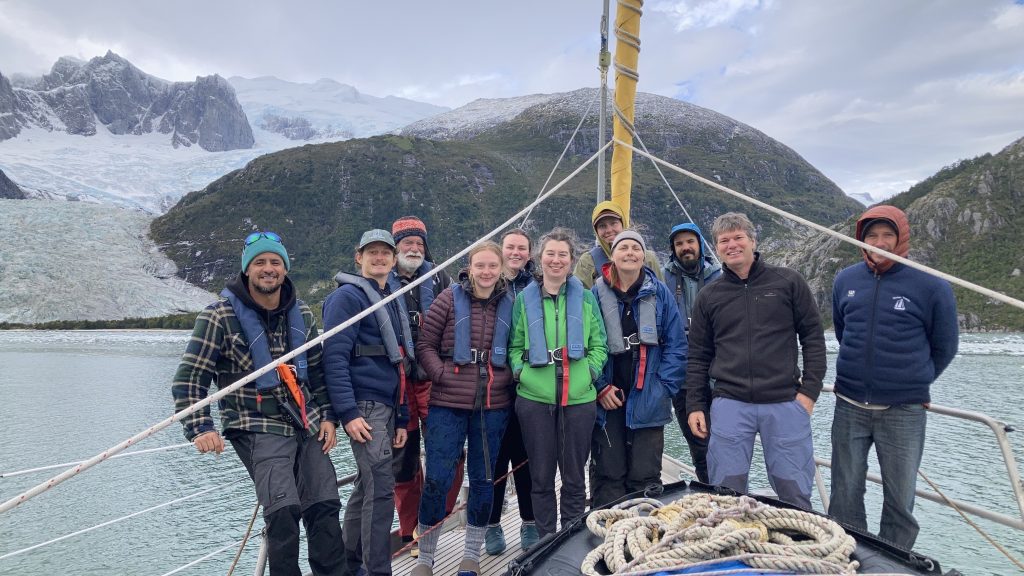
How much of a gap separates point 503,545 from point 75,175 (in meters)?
113

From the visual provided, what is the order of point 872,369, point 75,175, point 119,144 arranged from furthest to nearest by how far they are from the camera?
point 119,144 < point 75,175 < point 872,369

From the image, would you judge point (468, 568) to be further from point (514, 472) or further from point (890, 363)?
point (890, 363)

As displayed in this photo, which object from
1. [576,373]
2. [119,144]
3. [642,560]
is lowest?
[642,560]

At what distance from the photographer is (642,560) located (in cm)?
148

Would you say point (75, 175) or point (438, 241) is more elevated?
point (75, 175)

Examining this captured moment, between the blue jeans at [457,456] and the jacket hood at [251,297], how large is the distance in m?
0.88

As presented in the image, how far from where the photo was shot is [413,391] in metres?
3.02

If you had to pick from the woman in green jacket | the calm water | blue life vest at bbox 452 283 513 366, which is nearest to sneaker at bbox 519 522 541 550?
the woman in green jacket

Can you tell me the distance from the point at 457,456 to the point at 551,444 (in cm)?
50

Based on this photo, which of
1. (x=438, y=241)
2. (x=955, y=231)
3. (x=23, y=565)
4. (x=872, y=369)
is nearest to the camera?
(x=872, y=369)

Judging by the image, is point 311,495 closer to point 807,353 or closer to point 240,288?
point 240,288

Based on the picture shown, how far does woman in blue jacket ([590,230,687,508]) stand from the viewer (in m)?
2.79

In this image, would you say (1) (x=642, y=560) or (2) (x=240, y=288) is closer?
(1) (x=642, y=560)

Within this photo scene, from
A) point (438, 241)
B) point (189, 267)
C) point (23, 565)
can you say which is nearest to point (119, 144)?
point (189, 267)
